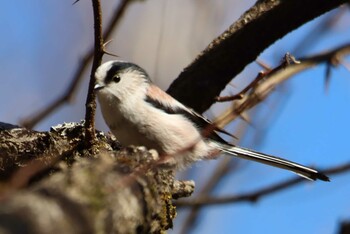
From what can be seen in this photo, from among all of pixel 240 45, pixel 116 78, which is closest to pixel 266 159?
pixel 240 45

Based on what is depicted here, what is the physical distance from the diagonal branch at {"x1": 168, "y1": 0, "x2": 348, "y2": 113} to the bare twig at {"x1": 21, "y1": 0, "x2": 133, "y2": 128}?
0.55m

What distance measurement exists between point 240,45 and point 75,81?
0.81 m

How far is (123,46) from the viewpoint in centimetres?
614

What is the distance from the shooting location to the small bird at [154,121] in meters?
3.02

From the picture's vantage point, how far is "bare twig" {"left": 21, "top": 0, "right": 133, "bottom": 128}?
2891 millimetres

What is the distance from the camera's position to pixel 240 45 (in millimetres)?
3240

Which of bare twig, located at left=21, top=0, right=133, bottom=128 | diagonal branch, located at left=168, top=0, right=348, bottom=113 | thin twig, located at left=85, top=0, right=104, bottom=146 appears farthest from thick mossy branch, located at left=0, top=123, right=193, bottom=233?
diagonal branch, located at left=168, top=0, right=348, bottom=113

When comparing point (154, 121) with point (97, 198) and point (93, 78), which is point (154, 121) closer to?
point (93, 78)

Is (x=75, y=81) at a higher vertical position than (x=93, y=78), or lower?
lower

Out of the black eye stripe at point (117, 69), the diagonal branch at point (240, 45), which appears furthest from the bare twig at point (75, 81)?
the diagonal branch at point (240, 45)

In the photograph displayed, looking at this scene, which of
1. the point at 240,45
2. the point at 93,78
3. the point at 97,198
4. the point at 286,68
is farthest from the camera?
the point at 240,45

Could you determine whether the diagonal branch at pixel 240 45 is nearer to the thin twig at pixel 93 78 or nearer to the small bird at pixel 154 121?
the small bird at pixel 154 121

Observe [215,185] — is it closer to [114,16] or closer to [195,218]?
[195,218]

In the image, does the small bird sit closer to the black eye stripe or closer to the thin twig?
the black eye stripe
